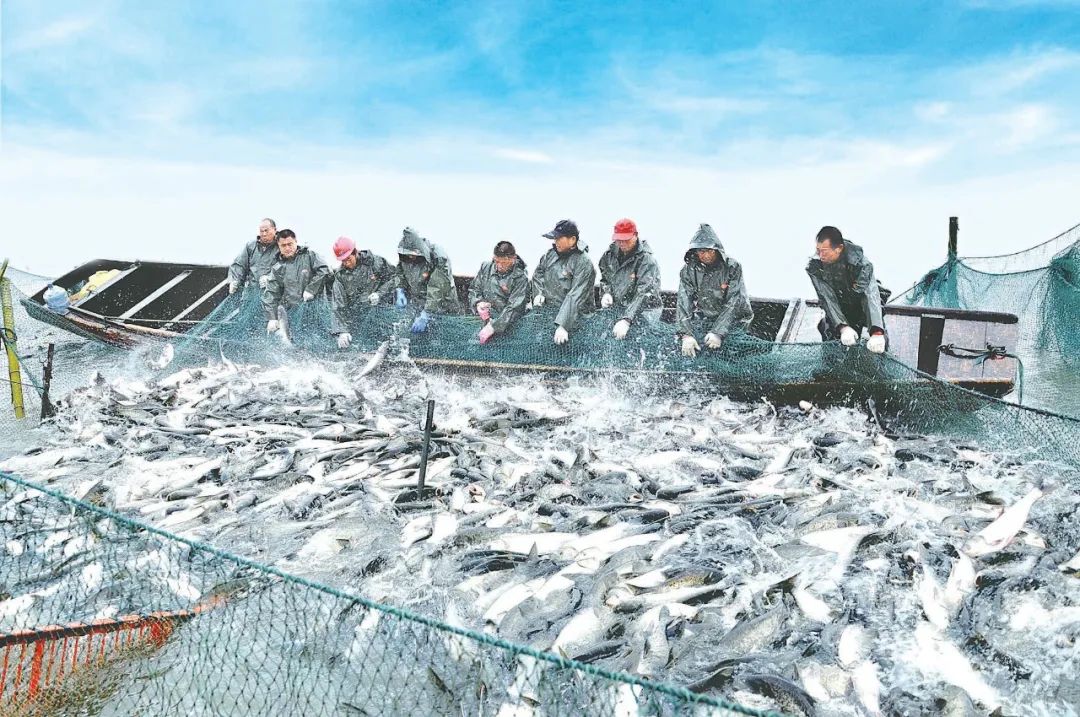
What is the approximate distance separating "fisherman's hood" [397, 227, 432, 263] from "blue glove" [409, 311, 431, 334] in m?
0.96

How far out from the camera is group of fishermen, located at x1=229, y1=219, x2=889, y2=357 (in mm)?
8383

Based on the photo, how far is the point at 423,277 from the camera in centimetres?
1080

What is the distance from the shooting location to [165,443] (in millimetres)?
7855

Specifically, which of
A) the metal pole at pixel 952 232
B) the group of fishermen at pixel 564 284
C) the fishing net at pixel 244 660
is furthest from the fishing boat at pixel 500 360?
the fishing net at pixel 244 660

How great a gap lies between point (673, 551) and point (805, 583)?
34.4 inches

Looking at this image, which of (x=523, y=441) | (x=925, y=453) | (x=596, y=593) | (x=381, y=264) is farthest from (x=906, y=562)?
(x=381, y=264)

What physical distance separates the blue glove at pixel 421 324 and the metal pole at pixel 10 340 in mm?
5169

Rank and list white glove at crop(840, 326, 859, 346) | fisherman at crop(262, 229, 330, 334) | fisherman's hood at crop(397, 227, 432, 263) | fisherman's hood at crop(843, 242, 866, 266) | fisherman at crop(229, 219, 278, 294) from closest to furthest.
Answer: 1. white glove at crop(840, 326, 859, 346)
2. fisherman's hood at crop(843, 242, 866, 266)
3. fisherman's hood at crop(397, 227, 432, 263)
4. fisherman at crop(262, 229, 330, 334)
5. fisherman at crop(229, 219, 278, 294)

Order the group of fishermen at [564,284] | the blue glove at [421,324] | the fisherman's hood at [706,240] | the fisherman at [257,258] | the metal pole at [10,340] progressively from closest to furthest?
the group of fishermen at [564,284]
the fisherman's hood at [706,240]
the metal pole at [10,340]
the blue glove at [421,324]
the fisherman at [257,258]

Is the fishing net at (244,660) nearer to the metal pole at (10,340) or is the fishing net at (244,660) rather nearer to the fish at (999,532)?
the fish at (999,532)

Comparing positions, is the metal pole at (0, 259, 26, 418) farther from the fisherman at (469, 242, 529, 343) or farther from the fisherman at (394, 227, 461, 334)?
the fisherman at (469, 242, 529, 343)

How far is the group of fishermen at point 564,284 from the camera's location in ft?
27.5

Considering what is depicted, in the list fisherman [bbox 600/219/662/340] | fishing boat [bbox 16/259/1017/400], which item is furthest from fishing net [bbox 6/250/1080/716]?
fisherman [bbox 600/219/662/340]

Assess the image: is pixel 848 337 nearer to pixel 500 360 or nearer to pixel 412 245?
pixel 500 360
